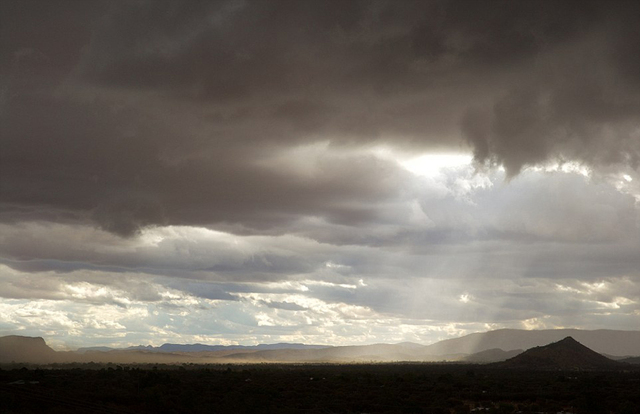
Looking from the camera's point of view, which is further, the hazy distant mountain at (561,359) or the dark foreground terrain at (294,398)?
the hazy distant mountain at (561,359)

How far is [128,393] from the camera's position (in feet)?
184

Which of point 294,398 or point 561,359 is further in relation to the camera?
point 561,359

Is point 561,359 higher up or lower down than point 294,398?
higher up

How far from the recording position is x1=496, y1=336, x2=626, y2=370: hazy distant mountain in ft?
560

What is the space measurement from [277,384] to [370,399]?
18852mm

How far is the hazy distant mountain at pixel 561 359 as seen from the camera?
17062cm

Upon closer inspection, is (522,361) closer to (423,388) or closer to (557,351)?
(557,351)

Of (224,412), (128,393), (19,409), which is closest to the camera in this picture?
(19,409)

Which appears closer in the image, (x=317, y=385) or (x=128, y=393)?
(x=128, y=393)

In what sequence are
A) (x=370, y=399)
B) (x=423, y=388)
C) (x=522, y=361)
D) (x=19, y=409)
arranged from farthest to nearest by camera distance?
(x=522, y=361)
(x=423, y=388)
(x=370, y=399)
(x=19, y=409)

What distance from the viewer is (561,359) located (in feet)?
577

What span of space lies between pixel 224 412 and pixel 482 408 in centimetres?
2285

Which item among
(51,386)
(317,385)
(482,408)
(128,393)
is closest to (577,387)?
(482,408)

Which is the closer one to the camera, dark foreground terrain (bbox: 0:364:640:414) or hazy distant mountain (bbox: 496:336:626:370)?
dark foreground terrain (bbox: 0:364:640:414)
